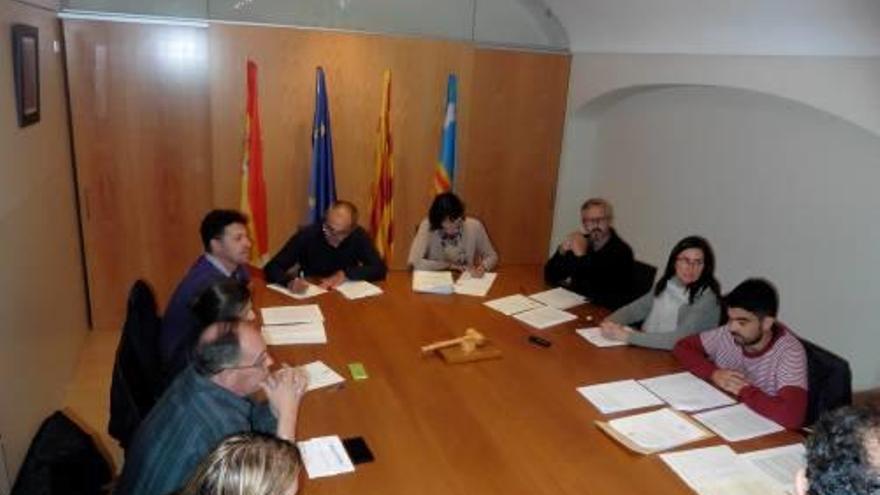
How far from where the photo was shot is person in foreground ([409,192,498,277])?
3670 mm

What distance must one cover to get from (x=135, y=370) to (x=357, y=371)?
0.80 metres

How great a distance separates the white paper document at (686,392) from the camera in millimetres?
2209

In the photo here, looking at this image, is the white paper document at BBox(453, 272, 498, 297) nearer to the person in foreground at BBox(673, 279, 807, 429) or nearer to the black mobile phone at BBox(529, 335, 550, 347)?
the black mobile phone at BBox(529, 335, 550, 347)

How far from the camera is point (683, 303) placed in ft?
9.21

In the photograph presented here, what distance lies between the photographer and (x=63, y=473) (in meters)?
1.76

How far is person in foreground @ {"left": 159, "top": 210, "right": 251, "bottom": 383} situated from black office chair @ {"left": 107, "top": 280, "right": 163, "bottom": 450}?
0.06 m

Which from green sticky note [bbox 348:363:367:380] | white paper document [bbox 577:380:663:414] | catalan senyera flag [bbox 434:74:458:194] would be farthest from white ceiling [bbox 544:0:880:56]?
green sticky note [bbox 348:363:367:380]

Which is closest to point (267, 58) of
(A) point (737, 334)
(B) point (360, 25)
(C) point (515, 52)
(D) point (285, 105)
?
(D) point (285, 105)

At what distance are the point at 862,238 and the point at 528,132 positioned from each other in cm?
255

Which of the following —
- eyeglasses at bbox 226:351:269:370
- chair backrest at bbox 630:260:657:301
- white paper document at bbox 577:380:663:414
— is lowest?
white paper document at bbox 577:380:663:414

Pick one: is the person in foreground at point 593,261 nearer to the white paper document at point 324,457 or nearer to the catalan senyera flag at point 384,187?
the catalan senyera flag at point 384,187

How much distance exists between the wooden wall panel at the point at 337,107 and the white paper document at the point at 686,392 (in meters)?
2.88

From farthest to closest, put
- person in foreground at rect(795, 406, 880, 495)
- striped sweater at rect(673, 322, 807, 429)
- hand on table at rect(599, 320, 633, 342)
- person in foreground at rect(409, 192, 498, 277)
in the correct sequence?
person in foreground at rect(409, 192, 498, 277), hand on table at rect(599, 320, 633, 342), striped sweater at rect(673, 322, 807, 429), person in foreground at rect(795, 406, 880, 495)

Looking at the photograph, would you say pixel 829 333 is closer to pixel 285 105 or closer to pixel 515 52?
pixel 515 52
